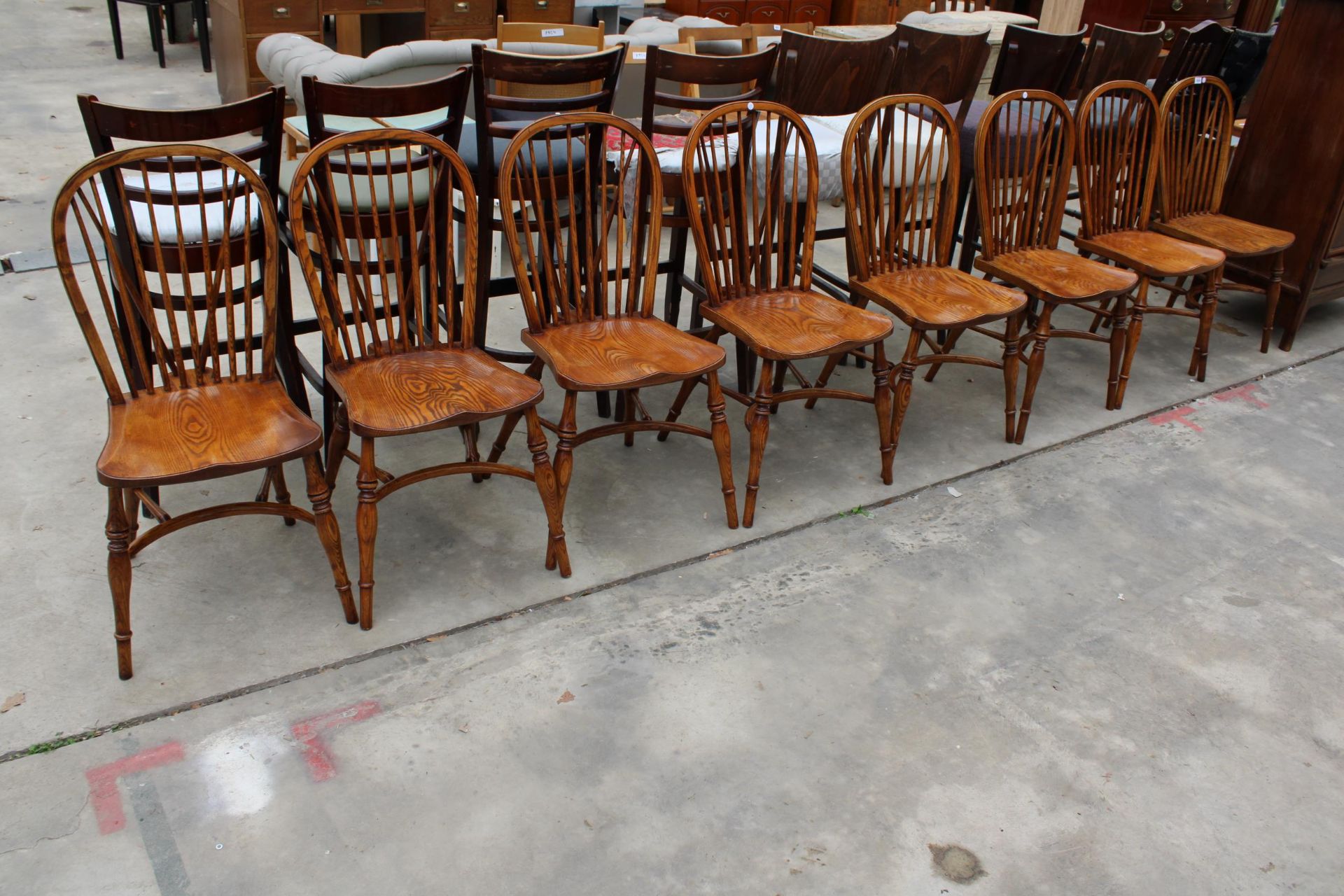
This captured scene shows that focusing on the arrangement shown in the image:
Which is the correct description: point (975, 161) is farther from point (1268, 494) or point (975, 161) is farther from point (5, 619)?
point (5, 619)

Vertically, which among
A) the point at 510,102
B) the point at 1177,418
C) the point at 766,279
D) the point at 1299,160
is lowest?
the point at 1177,418

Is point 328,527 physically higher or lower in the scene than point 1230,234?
lower

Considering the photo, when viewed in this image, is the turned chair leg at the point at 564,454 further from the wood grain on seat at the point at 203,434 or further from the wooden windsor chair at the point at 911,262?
the wooden windsor chair at the point at 911,262

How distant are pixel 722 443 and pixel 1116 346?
1635mm

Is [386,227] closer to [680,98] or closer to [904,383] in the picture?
→ [680,98]

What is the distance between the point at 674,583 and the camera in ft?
8.53

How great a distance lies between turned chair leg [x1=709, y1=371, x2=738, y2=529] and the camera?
2.66 m

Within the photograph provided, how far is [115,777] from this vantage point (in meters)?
1.96

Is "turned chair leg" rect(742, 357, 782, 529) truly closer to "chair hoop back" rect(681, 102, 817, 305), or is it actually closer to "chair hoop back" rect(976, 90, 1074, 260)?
"chair hoop back" rect(681, 102, 817, 305)

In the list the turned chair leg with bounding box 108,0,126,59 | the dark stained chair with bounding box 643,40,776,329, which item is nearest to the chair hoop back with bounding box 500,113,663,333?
the dark stained chair with bounding box 643,40,776,329

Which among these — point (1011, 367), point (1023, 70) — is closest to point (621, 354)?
point (1011, 367)

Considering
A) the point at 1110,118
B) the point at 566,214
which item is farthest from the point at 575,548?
the point at 1110,118

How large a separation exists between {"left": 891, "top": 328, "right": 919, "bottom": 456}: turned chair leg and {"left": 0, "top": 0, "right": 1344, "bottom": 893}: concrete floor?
19 cm

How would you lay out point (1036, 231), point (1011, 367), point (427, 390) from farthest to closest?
→ point (1036, 231) → point (1011, 367) → point (427, 390)
